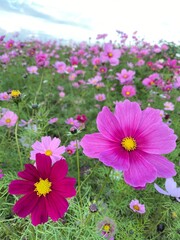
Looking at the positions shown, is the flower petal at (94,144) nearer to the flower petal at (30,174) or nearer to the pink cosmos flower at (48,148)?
the flower petal at (30,174)

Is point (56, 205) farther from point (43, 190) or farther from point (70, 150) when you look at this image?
point (70, 150)

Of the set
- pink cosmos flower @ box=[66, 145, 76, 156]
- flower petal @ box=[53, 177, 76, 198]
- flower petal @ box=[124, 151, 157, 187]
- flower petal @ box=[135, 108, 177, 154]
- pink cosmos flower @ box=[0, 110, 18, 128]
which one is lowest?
pink cosmos flower @ box=[66, 145, 76, 156]

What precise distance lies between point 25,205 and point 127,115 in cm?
28

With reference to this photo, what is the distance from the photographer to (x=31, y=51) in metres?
3.62

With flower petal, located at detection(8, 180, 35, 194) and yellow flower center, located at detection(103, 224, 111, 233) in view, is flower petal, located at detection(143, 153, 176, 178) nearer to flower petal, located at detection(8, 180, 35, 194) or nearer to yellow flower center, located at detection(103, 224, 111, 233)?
flower petal, located at detection(8, 180, 35, 194)

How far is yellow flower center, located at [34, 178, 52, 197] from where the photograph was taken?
603mm

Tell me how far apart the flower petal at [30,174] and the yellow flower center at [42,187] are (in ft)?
0.04

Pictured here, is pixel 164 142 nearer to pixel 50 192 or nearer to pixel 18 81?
pixel 50 192

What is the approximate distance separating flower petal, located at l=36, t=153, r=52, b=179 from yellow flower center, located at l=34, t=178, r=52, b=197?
0.01 meters

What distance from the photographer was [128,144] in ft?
2.07

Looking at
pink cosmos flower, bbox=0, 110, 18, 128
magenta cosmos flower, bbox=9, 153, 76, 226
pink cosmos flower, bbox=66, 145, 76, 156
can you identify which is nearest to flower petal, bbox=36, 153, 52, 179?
magenta cosmos flower, bbox=9, 153, 76, 226

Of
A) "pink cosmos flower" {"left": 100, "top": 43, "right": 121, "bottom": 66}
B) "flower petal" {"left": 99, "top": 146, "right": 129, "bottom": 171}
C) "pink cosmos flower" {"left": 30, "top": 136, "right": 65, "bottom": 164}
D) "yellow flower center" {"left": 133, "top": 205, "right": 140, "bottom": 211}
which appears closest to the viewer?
"flower petal" {"left": 99, "top": 146, "right": 129, "bottom": 171}

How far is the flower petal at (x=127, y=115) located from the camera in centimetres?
65

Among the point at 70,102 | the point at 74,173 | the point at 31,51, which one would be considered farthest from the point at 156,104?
the point at 31,51
